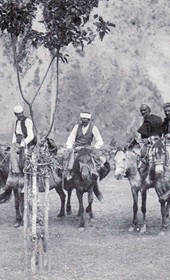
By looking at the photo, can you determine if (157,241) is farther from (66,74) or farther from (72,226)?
(66,74)

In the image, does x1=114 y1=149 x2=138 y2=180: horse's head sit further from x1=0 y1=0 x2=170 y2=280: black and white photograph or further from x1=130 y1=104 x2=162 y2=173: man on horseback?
x1=130 y1=104 x2=162 y2=173: man on horseback

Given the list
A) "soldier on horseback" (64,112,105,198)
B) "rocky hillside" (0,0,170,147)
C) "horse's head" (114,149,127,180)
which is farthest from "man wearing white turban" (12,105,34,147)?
"rocky hillside" (0,0,170,147)

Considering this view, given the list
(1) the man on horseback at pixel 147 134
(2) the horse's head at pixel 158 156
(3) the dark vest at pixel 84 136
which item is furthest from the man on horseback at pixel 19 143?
(2) the horse's head at pixel 158 156

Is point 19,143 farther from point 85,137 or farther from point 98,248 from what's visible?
point 98,248

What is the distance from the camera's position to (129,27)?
31859 mm

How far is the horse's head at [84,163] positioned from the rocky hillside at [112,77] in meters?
14.9

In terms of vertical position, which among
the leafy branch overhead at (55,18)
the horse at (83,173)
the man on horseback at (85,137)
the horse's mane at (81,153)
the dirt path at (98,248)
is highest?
the leafy branch overhead at (55,18)

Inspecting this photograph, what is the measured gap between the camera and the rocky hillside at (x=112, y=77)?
92.6ft

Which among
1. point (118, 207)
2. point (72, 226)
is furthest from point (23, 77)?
point (72, 226)

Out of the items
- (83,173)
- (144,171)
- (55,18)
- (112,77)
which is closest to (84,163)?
(83,173)

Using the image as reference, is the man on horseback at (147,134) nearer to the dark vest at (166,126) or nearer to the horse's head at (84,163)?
the dark vest at (166,126)

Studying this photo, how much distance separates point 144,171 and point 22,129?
9.71ft

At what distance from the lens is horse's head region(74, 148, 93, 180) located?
36.3ft

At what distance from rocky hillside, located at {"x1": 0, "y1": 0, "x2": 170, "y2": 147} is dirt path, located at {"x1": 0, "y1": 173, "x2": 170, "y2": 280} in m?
13.7
